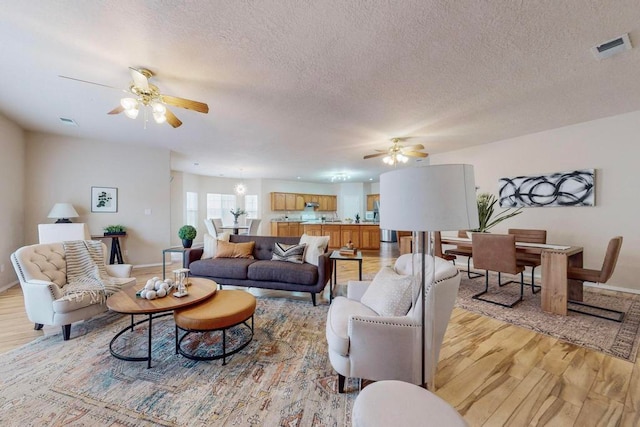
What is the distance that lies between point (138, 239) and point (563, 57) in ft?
23.9

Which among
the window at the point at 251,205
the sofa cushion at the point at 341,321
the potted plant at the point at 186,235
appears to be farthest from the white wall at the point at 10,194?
the window at the point at 251,205

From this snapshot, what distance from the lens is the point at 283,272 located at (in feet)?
10.9

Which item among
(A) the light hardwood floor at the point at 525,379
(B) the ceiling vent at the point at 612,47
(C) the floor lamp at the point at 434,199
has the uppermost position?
(B) the ceiling vent at the point at 612,47

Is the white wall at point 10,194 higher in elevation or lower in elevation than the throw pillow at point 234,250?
higher

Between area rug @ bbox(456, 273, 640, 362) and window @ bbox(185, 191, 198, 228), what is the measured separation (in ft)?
27.7

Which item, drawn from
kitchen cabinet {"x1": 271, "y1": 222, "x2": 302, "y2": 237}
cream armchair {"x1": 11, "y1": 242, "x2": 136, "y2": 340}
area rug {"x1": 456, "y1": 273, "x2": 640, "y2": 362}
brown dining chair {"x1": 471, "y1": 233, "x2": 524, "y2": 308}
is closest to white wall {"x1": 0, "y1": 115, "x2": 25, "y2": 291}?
cream armchair {"x1": 11, "y1": 242, "x2": 136, "y2": 340}

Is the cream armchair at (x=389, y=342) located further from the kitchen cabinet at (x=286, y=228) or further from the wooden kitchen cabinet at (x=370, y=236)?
the kitchen cabinet at (x=286, y=228)

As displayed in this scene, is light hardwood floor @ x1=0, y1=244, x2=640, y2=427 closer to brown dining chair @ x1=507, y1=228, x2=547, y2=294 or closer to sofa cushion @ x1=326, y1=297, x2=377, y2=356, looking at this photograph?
sofa cushion @ x1=326, y1=297, x2=377, y2=356

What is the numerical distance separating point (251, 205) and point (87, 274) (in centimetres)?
705

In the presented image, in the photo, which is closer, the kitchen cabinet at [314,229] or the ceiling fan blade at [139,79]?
the ceiling fan blade at [139,79]

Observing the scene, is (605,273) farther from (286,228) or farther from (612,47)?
(286,228)

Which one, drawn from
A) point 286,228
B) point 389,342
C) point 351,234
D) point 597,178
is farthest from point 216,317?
point 286,228

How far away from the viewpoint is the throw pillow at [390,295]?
174 centimetres

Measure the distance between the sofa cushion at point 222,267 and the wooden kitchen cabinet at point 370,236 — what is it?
449 centimetres
